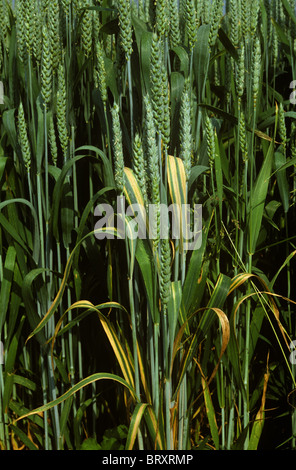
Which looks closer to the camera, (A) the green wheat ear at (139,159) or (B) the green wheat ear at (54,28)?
(A) the green wheat ear at (139,159)

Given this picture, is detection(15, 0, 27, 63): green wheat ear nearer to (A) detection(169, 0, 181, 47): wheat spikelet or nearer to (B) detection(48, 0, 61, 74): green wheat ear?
(B) detection(48, 0, 61, 74): green wheat ear

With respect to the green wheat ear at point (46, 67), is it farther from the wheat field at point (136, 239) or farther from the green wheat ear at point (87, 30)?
the green wheat ear at point (87, 30)

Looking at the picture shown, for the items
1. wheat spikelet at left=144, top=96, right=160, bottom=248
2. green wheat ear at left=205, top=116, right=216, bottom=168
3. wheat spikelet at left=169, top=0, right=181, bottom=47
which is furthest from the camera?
wheat spikelet at left=169, top=0, right=181, bottom=47

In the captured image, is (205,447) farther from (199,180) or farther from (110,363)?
(199,180)

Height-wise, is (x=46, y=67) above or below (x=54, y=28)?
below

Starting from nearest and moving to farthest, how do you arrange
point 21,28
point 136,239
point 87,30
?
point 136,239 → point 21,28 → point 87,30

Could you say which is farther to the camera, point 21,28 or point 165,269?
point 21,28

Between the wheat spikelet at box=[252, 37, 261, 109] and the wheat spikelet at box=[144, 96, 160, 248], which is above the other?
the wheat spikelet at box=[252, 37, 261, 109]

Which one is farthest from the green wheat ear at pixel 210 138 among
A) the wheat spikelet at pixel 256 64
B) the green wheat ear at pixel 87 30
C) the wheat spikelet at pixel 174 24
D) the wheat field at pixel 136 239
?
the green wheat ear at pixel 87 30

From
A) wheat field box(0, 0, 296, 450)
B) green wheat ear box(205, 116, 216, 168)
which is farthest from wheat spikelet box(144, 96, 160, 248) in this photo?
A: green wheat ear box(205, 116, 216, 168)

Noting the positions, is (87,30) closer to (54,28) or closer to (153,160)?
(54,28)

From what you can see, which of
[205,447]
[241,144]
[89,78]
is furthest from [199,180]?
[205,447]

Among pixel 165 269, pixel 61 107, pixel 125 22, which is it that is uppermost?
pixel 125 22

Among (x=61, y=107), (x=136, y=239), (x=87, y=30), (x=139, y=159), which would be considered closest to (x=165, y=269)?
(x=136, y=239)
